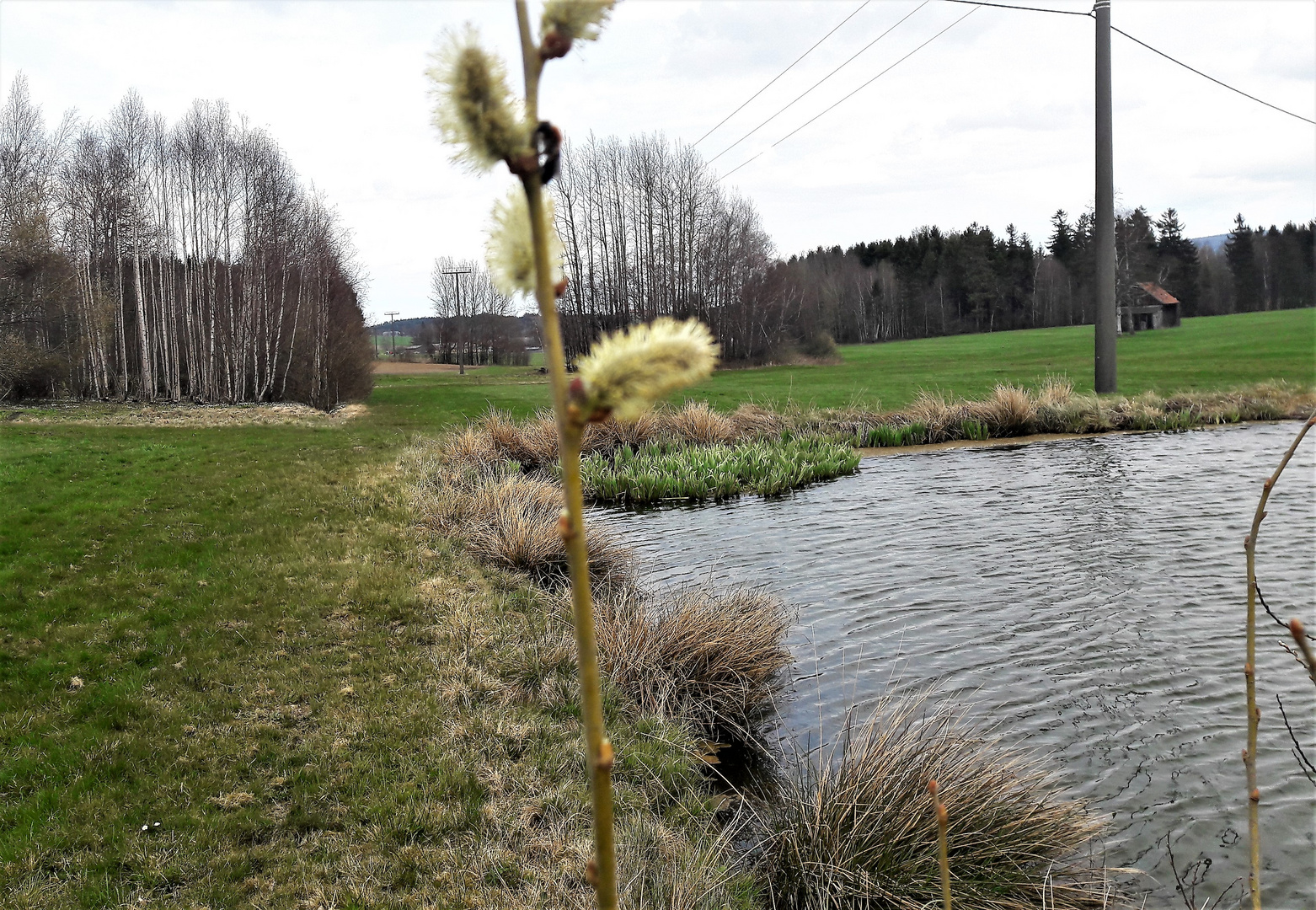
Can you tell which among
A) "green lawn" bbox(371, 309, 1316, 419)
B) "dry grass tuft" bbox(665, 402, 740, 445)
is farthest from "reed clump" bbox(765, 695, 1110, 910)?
"green lawn" bbox(371, 309, 1316, 419)

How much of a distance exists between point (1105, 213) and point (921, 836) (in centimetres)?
1884

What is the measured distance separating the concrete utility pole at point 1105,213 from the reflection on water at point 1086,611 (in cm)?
636

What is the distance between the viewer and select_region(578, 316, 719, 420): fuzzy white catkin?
25.9 inches

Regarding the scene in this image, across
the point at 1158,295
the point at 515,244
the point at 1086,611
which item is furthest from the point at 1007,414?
the point at 1158,295

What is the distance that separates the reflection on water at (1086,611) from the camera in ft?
13.6

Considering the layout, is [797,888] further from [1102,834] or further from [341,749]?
[341,749]

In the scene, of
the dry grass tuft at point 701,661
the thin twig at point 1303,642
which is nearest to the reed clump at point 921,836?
the dry grass tuft at point 701,661

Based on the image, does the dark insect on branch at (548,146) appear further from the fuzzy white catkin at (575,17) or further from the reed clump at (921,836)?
the reed clump at (921,836)

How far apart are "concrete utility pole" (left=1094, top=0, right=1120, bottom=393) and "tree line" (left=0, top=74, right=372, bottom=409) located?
2817 centimetres

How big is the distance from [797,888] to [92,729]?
394 cm

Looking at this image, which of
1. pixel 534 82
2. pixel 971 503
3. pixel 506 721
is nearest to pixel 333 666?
pixel 506 721

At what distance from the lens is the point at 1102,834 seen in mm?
3719

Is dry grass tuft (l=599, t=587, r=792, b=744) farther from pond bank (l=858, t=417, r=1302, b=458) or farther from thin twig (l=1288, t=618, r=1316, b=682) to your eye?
pond bank (l=858, t=417, r=1302, b=458)

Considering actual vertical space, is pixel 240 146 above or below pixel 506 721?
above
